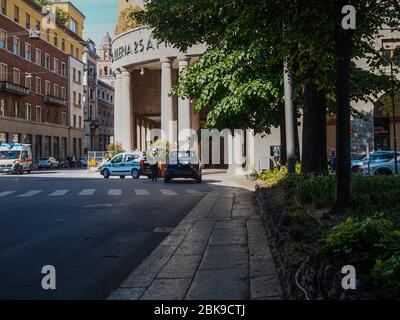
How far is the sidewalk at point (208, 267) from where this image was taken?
17.4 feet

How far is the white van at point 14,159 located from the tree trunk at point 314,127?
113ft

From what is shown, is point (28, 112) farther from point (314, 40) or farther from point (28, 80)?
point (314, 40)

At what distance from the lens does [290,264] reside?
15.6ft

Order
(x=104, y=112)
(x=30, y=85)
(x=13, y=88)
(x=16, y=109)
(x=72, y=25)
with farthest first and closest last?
1. (x=104, y=112)
2. (x=72, y=25)
3. (x=30, y=85)
4. (x=16, y=109)
5. (x=13, y=88)

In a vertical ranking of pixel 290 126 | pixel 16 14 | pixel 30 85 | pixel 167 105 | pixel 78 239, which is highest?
pixel 16 14

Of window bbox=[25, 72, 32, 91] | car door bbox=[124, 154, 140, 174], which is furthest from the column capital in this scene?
window bbox=[25, 72, 32, 91]

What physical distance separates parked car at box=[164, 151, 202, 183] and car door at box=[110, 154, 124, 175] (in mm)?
6141

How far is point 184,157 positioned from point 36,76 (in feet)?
123

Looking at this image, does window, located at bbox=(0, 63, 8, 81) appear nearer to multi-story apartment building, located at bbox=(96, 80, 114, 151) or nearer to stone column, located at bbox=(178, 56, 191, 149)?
stone column, located at bbox=(178, 56, 191, 149)

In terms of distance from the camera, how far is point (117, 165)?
32.6 meters

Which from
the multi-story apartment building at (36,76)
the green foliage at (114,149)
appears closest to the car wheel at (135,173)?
the green foliage at (114,149)

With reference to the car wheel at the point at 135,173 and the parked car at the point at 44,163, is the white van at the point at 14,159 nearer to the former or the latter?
the parked car at the point at 44,163

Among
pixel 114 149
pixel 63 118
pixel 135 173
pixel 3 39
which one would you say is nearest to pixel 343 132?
pixel 135 173
